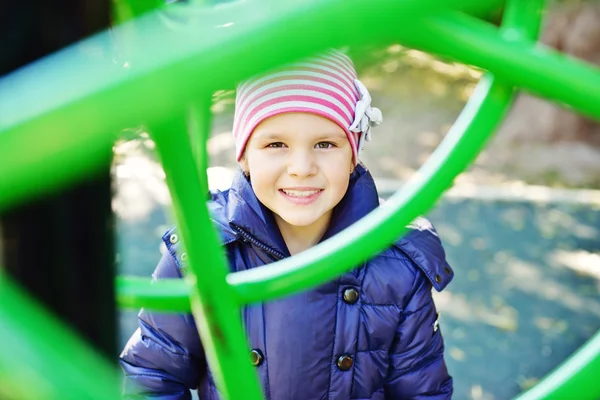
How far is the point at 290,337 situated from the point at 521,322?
1.45 meters

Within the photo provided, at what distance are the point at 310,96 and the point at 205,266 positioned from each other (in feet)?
1.82

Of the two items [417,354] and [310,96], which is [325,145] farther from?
[417,354]

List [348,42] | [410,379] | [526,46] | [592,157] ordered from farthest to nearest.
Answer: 1. [592,157]
2. [410,379]
3. [526,46]
4. [348,42]

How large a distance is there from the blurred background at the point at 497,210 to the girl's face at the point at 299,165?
0.32 feet

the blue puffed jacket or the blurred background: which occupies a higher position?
the blue puffed jacket

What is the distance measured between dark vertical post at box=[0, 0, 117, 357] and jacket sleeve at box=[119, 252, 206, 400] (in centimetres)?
68

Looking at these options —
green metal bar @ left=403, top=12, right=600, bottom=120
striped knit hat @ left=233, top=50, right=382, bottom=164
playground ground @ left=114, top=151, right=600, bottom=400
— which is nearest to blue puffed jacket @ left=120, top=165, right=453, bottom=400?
striped knit hat @ left=233, top=50, right=382, bottom=164

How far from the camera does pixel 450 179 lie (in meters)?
0.81

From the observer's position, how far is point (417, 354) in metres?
1.16

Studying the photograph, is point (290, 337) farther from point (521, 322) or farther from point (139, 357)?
point (521, 322)

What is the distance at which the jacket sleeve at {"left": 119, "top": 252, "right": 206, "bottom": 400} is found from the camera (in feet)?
3.57

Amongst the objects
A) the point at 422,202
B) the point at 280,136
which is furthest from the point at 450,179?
the point at 280,136

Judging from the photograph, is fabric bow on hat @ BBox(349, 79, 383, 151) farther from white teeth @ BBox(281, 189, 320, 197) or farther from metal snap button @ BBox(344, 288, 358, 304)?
metal snap button @ BBox(344, 288, 358, 304)

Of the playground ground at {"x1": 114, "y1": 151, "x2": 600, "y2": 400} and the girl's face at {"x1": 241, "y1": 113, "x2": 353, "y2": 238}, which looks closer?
the girl's face at {"x1": 241, "y1": 113, "x2": 353, "y2": 238}
